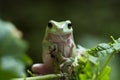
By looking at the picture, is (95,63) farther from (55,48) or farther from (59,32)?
(59,32)

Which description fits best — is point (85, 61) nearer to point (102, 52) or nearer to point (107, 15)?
point (102, 52)

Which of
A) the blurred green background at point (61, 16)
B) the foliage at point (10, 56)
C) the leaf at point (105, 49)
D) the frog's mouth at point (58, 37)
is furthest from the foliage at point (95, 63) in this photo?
the blurred green background at point (61, 16)

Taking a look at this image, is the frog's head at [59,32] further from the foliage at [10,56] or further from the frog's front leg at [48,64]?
the foliage at [10,56]

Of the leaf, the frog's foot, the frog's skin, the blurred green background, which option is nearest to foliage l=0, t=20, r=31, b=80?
the leaf

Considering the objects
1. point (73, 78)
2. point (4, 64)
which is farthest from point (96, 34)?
point (4, 64)

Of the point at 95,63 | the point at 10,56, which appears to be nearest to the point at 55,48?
the point at 95,63

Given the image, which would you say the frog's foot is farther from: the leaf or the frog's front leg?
the leaf
